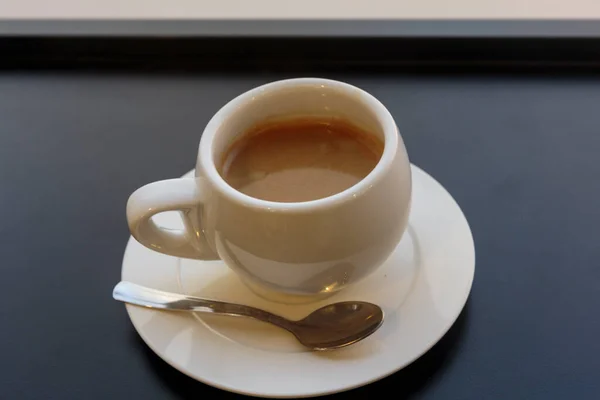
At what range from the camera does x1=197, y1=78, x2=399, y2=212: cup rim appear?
530 millimetres

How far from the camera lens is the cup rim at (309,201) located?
1.74 feet

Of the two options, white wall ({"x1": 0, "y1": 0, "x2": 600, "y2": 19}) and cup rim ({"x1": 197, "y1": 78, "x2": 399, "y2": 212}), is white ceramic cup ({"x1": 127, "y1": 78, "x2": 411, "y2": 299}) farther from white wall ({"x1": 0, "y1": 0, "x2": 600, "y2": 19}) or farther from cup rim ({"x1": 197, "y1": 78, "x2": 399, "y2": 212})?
white wall ({"x1": 0, "y1": 0, "x2": 600, "y2": 19})

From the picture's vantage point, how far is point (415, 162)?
2.64 ft

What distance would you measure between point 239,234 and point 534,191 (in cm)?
38

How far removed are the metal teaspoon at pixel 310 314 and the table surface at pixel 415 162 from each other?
0.05 metres

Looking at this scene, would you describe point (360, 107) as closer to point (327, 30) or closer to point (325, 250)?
point (325, 250)

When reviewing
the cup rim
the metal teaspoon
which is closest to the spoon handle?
the metal teaspoon

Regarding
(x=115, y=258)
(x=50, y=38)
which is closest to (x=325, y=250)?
(x=115, y=258)

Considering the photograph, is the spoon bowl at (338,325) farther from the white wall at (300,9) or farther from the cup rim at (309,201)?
the white wall at (300,9)

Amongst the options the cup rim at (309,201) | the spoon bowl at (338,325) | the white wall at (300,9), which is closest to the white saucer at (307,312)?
the spoon bowl at (338,325)

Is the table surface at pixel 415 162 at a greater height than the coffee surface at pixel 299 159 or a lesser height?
lesser

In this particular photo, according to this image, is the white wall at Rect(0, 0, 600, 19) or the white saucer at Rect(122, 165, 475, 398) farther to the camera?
the white wall at Rect(0, 0, 600, 19)

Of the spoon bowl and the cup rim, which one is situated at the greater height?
the cup rim

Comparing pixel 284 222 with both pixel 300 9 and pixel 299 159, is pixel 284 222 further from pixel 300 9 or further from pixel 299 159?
pixel 300 9
